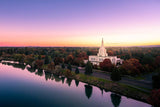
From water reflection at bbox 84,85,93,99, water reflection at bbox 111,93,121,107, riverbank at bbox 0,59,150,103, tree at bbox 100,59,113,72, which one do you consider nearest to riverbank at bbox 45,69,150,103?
riverbank at bbox 0,59,150,103

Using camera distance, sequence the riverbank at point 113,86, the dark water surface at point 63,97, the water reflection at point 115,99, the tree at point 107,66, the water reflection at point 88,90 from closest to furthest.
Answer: the dark water surface at point 63,97, the water reflection at point 115,99, the riverbank at point 113,86, the water reflection at point 88,90, the tree at point 107,66

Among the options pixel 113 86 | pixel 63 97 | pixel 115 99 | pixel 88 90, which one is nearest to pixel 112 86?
pixel 113 86

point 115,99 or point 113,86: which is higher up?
point 113,86

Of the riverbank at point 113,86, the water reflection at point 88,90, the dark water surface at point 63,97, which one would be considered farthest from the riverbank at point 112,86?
the water reflection at point 88,90

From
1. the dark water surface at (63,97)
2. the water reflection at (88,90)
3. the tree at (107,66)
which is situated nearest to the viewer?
the dark water surface at (63,97)

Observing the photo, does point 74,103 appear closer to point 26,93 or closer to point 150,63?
point 26,93

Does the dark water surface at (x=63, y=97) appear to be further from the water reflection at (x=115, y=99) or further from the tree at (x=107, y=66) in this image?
the tree at (x=107, y=66)

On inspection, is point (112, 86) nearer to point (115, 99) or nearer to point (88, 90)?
point (115, 99)

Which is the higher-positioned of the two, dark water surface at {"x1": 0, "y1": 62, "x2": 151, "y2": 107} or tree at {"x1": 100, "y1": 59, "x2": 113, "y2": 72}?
tree at {"x1": 100, "y1": 59, "x2": 113, "y2": 72}

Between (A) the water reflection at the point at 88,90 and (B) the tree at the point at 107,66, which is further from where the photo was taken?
(B) the tree at the point at 107,66

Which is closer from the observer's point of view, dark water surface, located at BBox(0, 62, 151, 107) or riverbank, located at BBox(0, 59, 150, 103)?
dark water surface, located at BBox(0, 62, 151, 107)

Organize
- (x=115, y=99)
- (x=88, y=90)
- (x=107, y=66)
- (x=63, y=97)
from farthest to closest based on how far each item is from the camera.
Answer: (x=107, y=66)
(x=88, y=90)
(x=63, y=97)
(x=115, y=99)

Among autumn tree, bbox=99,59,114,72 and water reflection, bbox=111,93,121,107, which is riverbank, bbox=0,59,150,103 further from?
autumn tree, bbox=99,59,114,72
